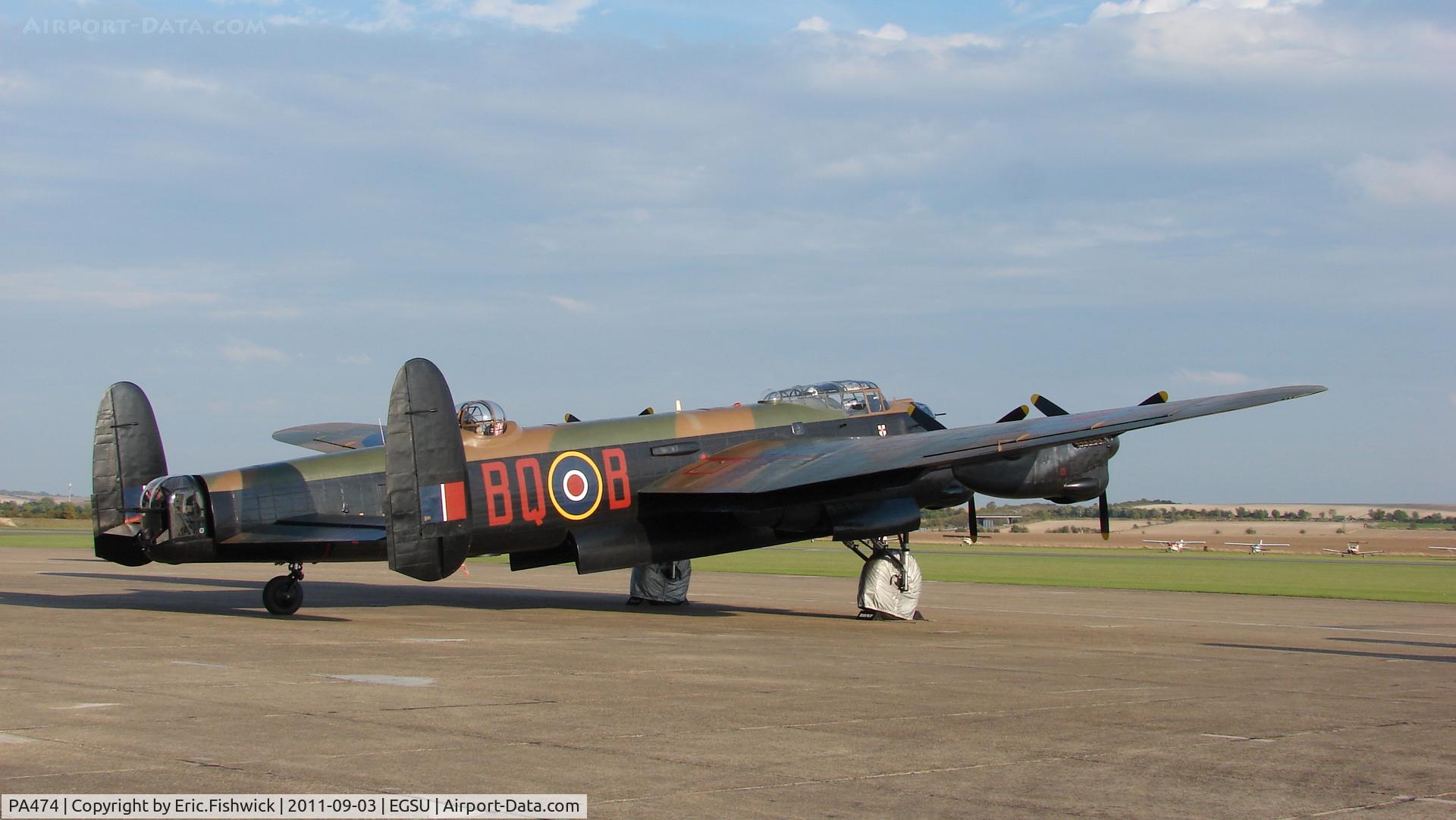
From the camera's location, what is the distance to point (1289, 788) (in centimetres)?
920

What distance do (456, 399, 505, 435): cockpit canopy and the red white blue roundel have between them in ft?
3.83

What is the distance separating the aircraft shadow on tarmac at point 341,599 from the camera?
79.9 feet

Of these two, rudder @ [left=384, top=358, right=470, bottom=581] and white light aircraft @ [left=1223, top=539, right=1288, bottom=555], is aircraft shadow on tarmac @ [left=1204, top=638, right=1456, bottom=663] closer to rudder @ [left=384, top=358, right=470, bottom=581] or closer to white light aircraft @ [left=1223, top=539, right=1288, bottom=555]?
rudder @ [left=384, top=358, right=470, bottom=581]

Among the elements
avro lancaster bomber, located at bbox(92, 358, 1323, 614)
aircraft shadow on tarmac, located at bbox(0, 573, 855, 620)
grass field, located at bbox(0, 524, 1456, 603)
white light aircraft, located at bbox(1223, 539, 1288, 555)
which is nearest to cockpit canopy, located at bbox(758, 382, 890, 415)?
avro lancaster bomber, located at bbox(92, 358, 1323, 614)

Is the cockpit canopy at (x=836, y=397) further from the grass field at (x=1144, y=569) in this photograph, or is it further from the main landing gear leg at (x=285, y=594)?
the grass field at (x=1144, y=569)

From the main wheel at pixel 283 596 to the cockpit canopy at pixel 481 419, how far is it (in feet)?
13.5

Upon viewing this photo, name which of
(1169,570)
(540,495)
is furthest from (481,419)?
(1169,570)

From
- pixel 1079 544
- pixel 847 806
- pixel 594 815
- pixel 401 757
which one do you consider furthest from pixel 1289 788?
pixel 1079 544

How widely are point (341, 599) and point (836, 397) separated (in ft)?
37.7

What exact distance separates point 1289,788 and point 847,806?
10.8ft

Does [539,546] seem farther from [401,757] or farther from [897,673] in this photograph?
[401,757]

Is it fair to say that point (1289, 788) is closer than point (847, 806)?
No

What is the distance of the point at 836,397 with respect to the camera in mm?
27219

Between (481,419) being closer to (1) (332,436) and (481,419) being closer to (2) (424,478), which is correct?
(2) (424,478)
